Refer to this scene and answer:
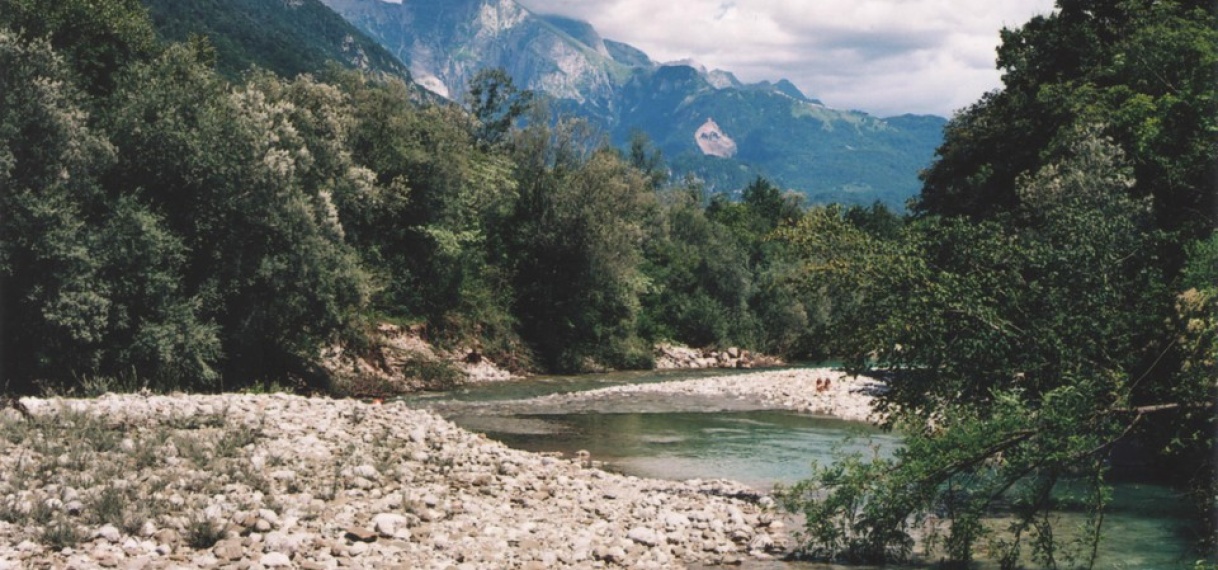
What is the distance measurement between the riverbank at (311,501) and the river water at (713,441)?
240 cm

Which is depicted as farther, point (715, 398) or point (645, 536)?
point (715, 398)

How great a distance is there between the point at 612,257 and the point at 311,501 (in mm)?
41922

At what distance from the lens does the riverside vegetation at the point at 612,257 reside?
1415 cm

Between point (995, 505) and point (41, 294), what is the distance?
26.3 meters

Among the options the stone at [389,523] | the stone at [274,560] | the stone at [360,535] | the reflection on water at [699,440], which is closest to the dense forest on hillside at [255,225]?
the reflection on water at [699,440]

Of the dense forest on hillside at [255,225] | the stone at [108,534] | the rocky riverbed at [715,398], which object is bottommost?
the rocky riverbed at [715,398]

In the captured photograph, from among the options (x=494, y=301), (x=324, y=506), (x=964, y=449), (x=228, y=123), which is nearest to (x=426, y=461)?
(x=324, y=506)

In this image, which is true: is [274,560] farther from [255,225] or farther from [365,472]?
[255,225]

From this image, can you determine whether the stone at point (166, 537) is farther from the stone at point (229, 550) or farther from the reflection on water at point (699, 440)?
the reflection on water at point (699, 440)

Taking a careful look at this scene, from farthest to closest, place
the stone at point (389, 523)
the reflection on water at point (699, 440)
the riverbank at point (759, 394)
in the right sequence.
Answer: the riverbank at point (759, 394), the reflection on water at point (699, 440), the stone at point (389, 523)

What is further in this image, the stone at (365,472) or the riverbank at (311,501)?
the stone at (365,472)

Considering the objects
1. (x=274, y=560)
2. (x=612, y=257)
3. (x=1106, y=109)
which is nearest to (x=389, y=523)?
(x=274, y=560)

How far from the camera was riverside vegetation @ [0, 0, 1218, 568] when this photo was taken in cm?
1415

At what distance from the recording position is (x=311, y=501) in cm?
1333
